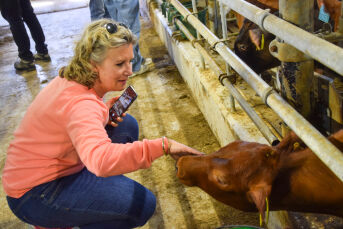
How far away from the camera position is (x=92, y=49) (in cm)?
193

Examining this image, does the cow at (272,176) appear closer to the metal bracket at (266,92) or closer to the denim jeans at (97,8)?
the metal bracket at (266,92)

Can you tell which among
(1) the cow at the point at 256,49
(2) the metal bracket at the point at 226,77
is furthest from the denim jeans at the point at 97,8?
(2) the metal bracket at the point at 226,77

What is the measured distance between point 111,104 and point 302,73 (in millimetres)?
1350

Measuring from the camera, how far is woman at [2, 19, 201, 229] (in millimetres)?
1850

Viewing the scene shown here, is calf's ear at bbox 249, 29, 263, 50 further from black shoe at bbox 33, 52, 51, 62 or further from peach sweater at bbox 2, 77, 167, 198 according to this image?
black shoe at bbox 33, 52, 51, 62

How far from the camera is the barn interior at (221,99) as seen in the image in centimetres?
148

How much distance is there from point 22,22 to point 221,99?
14.0ft

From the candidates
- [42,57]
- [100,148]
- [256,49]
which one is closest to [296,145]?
[100,148]

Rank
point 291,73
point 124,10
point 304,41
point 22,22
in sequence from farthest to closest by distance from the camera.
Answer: point 22,22
point 124,10
point 291,73
point 304,41

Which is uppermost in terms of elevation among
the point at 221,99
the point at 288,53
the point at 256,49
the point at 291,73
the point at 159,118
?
the point at 288,53

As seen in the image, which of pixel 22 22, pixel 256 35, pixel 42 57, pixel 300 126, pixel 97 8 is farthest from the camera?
pixel 42 57

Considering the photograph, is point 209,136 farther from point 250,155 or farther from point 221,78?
point 250,155

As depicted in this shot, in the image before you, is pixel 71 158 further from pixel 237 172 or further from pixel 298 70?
pixel 298 70

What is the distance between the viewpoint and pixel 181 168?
1.65 meters
